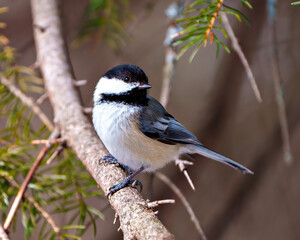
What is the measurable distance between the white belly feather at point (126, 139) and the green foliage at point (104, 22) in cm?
45

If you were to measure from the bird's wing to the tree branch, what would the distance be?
0.70ft

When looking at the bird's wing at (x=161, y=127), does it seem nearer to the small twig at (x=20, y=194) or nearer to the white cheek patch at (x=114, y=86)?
the white cheek patch at (x=114, y=86)

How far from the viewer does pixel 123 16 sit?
75.4 inches

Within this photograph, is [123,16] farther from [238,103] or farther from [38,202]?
[38,202]

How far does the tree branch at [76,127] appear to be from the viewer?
2.61ft

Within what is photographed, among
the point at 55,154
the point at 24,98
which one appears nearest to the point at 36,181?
the point at 55,154

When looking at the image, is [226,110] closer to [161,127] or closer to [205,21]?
[161,127]

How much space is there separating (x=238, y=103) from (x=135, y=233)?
1.51 m

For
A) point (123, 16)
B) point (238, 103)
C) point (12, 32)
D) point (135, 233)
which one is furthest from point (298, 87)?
point (12, 32)

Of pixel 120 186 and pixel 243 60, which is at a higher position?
pixel 243 60

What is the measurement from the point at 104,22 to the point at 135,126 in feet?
2.13

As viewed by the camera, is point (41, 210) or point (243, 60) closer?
point (243, 60)

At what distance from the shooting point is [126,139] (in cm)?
132

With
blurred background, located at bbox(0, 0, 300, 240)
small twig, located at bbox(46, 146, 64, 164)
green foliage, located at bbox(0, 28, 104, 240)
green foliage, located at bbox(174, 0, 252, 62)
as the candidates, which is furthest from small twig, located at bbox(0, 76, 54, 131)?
green foliage, located at bbox(174, 0, 252, 62)
